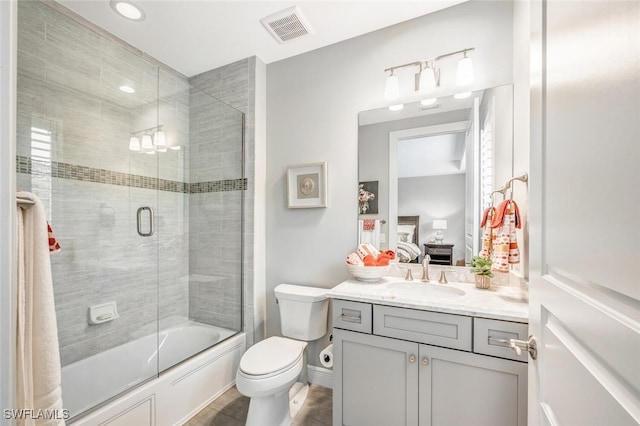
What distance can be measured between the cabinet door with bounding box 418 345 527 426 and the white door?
1.58 ft

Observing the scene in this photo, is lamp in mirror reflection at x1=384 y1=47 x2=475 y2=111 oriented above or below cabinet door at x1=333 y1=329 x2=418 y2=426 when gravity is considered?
above

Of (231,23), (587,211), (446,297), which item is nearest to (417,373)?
(446,297)

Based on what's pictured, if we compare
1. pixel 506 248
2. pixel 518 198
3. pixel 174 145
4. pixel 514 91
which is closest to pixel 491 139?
pixel 514 91

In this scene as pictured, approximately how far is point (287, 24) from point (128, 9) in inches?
39.7

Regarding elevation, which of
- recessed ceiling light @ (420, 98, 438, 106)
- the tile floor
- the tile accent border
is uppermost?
recessed ceiling light @ (420, 98, 438, 106)

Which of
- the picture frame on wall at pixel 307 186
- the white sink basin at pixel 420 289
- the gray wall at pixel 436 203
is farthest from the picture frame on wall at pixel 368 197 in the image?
the white sink basin at pixel 420 289

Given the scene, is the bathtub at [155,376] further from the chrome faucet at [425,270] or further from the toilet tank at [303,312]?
the chrome faucet at [425,270]

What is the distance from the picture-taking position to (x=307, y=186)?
2197 mm

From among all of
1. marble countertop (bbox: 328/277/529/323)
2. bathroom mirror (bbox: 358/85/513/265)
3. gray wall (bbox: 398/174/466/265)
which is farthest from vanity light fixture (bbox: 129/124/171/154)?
gray wall (bbox: 398/174/466/265)

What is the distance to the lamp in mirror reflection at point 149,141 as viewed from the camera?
6.64 feet

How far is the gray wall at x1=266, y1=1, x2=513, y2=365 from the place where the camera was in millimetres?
1717

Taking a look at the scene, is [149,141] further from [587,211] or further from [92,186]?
[587,211]

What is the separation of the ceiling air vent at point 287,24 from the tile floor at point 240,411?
8.56 feet

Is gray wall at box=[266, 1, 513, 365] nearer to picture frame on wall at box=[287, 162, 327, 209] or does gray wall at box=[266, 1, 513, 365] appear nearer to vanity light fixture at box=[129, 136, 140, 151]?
picture frame on wall at box=[287, 162, 327, 209]
